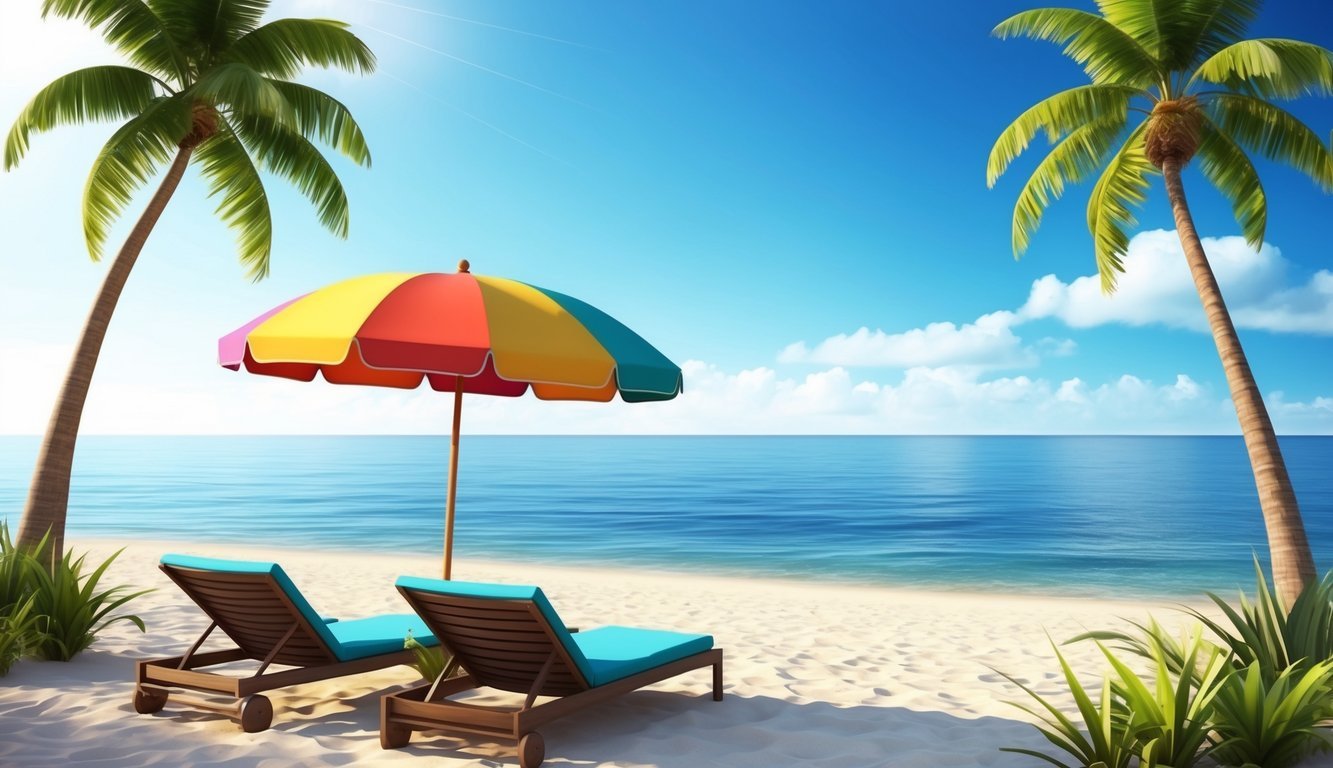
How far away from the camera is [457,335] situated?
4.48 m

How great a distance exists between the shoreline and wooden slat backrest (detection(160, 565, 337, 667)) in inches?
427

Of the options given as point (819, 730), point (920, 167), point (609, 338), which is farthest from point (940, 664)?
point (920, 167)

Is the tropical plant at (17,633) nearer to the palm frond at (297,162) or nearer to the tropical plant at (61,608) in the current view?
the tropical plant at (61,608)

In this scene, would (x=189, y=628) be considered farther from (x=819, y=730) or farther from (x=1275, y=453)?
(x=1275, y=453)

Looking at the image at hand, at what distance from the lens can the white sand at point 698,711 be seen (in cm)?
425

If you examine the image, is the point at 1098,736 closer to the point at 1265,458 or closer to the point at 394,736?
the point at 394,736

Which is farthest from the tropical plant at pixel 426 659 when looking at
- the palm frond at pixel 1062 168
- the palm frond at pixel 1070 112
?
the palm frond at pixel 1062 168

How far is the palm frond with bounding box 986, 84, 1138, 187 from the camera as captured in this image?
9.06 metres

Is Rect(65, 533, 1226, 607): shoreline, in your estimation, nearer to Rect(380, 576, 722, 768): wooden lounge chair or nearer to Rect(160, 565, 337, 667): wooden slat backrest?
Rect(160, 565, 337, 667): wooden slat backrest

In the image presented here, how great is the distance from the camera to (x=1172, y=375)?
335 ft

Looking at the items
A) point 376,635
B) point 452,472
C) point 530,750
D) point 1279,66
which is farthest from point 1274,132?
point 376,635

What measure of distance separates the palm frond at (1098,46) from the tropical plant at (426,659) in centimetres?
832

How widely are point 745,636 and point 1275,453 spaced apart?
4644 mm

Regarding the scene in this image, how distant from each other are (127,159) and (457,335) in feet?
21.9
